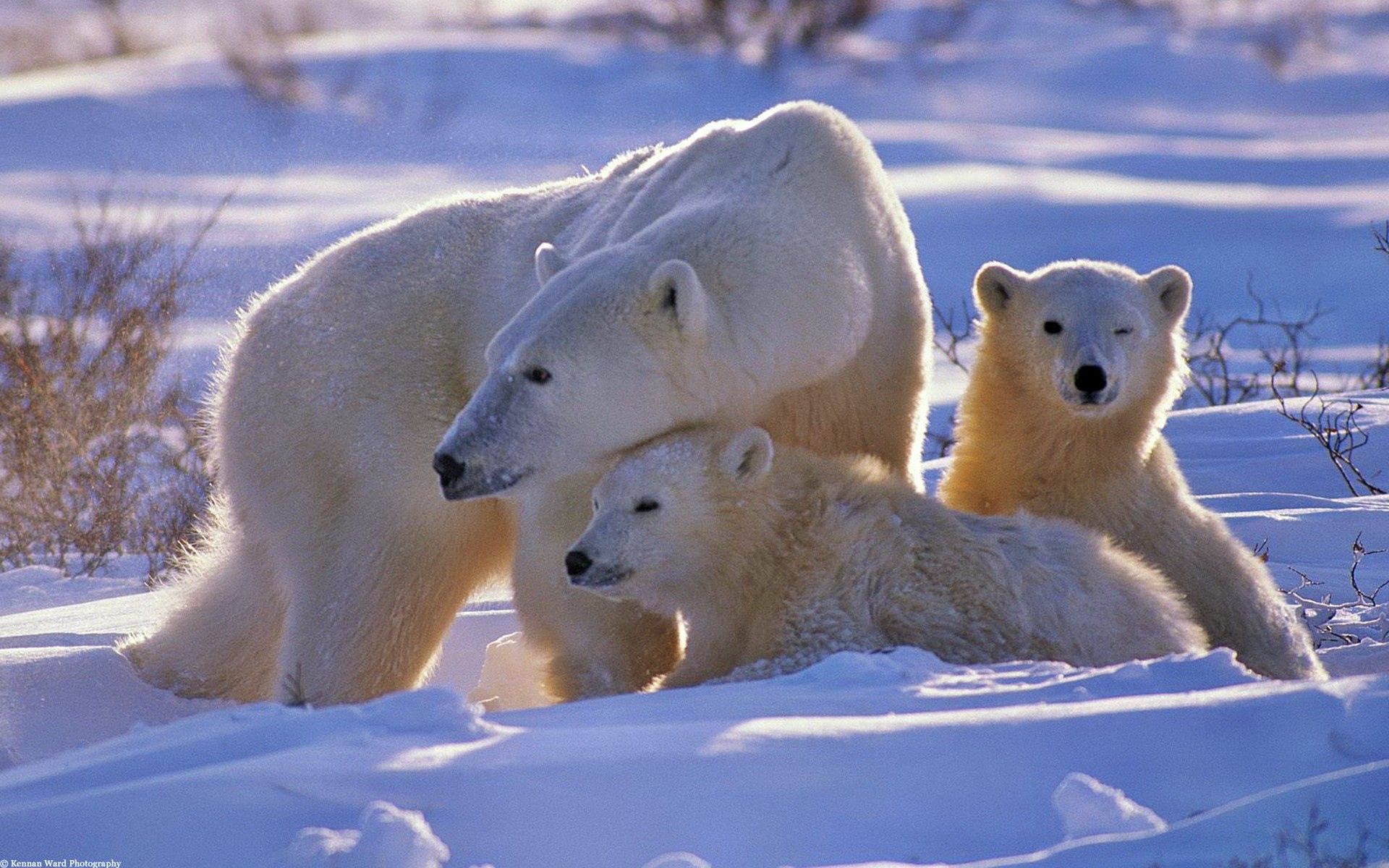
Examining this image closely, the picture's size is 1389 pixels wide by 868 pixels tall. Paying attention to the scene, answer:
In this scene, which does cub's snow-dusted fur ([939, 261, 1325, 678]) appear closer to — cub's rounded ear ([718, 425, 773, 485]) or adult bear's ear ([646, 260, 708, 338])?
cub's rounded ear ([718, 425, 773, 485])

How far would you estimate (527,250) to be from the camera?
424 centimetres

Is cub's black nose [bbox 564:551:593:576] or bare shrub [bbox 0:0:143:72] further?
bare shrub [bbox 0:0:143:72]

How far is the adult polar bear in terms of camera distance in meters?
3.41

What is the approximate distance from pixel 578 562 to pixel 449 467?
0.38m

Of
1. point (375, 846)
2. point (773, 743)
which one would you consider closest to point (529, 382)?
point (773, 743)

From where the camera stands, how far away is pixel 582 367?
3352 millimetres

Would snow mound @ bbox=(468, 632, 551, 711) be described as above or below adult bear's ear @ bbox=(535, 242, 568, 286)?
below

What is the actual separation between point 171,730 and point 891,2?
23.6 m

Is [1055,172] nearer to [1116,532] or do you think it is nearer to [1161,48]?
[1161,48]

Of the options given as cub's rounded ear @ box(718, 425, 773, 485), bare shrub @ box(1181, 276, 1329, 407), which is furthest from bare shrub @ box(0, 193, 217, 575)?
bare shrub @ box(1181, 276, 1329, 407)

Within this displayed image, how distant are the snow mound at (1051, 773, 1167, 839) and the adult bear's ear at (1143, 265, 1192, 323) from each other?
2465 millimetres

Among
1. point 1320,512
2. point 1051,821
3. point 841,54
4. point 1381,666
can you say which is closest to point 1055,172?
point 841,54

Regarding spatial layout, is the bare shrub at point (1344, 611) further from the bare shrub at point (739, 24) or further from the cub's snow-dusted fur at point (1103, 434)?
the bare shrub at point (739, 24)

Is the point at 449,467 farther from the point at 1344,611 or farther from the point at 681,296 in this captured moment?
the point at 1344,611
